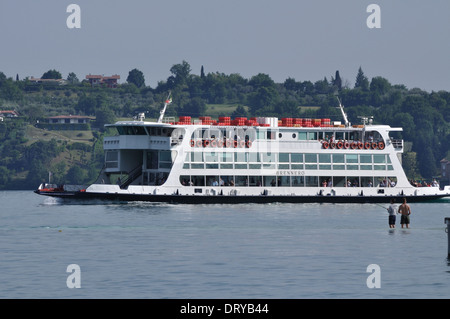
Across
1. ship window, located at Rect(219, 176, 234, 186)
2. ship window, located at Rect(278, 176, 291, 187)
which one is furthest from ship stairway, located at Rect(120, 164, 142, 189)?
ship window, located at Rect(278, 176, 291, 187)

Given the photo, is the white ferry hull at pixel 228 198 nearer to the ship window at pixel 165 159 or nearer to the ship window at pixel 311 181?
the ship window at pixel 311 181

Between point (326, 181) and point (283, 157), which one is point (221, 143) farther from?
point (326, 181)

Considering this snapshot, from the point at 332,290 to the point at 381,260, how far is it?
8209mm

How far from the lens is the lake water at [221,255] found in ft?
112

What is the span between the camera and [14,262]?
41438 millimetres

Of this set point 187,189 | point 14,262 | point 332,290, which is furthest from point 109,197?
point 332,290

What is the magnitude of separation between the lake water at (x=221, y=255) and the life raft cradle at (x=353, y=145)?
12738 millimetres

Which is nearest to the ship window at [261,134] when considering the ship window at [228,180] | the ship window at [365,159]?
the ship window at [228,180]

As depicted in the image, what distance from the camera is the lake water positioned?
3412cm

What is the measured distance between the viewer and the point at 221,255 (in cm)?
4366

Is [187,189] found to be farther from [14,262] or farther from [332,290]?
[332,290]

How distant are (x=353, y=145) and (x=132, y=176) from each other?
19218 millimetres

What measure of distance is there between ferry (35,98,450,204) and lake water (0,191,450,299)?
908 centimetres

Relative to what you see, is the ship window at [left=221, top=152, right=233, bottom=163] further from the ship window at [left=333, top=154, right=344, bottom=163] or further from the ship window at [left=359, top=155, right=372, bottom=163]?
the ship window at [left=359, top=155, right=372, bottom=163]
